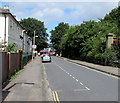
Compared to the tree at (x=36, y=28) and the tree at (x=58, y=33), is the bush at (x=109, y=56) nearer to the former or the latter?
the tree at (x=36, y=28)

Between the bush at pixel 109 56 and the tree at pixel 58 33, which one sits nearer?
the bush at pixel 109 56

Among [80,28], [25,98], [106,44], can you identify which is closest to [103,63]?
[106,44]

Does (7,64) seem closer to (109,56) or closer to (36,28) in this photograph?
(109,56)

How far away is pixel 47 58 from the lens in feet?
124

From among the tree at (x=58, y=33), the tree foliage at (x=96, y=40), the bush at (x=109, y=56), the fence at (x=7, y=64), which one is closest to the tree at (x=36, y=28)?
the tree at (x=58, y=33)

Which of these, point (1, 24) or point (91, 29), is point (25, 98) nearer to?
point (1, 24)

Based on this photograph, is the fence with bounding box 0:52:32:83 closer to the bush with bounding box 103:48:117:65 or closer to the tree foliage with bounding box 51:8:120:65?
the bush with bounding box 103:48:117:65

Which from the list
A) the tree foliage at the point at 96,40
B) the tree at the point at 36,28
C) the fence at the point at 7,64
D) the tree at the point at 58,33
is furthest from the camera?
the tree at the point at 58,33

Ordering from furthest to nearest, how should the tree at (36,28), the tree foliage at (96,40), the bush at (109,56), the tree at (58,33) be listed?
the tree at (58,33), the tree at (36,28), the tree foliage at (96,40), the bush at (109,56)

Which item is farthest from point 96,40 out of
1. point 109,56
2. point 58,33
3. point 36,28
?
point 58,33

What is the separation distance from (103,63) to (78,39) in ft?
55.9

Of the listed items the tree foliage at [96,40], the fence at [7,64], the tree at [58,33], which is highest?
the tree at [58,33]

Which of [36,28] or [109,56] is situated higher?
[36,28]

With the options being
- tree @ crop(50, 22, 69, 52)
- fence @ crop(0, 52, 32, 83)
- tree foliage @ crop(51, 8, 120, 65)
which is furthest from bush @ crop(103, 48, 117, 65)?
tree @ crop(50, 22, 69, 52)
